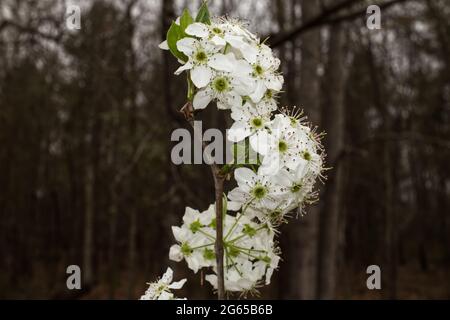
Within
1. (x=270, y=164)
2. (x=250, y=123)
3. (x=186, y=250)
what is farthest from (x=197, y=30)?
(x=186, y=250)

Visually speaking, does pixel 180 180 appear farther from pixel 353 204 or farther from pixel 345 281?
pixel 353 204

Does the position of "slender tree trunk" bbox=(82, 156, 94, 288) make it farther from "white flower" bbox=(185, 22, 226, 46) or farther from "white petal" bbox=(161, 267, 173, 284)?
"white flower" bbox=(185, 22, 226, 46)

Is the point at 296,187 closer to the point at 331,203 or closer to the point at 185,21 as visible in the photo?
the point at 185,21

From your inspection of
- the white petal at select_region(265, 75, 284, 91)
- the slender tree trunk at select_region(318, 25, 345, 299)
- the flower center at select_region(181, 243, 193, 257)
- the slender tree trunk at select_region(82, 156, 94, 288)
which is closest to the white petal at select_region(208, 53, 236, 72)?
the white petal at select_region(265, 75, 284, 91)

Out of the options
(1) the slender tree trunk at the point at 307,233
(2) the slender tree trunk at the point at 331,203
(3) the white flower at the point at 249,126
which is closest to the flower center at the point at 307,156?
(3) the white flower at the point at 249,126

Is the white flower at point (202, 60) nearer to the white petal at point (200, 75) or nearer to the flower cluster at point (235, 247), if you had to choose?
the white petal at point (200, 75)

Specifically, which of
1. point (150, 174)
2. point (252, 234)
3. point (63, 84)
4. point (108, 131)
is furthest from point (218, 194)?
point (63, 84)
